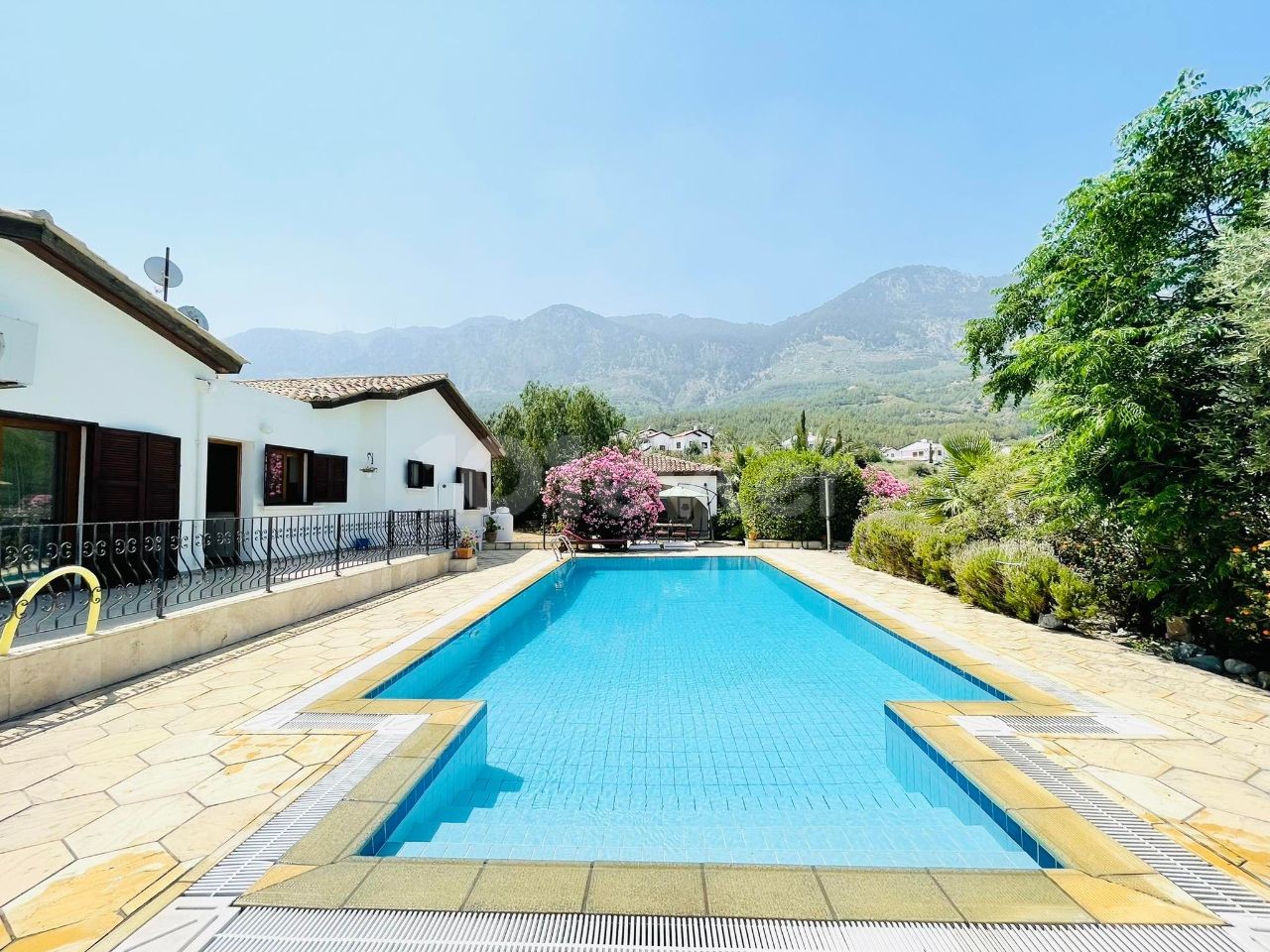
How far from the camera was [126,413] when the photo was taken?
8.43 meters

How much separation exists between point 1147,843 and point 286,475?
1480 cm

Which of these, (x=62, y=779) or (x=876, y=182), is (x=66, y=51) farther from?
(x=876, y=182)

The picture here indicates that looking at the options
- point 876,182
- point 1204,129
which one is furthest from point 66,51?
point 876,182

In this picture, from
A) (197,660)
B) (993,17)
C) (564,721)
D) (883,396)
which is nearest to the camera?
(564,721)

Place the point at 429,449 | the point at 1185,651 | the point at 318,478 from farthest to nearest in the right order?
the point at 429,449, the point at 318,478, the point at 1185,651

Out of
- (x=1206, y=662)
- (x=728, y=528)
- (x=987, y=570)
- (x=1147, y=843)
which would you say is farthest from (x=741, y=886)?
(x=728, y=528)

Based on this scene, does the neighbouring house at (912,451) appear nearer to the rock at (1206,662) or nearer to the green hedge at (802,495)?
the green hedge at (802,495)

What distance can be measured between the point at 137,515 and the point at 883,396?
148220 millimetres

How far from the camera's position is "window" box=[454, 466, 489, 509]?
2053 cm

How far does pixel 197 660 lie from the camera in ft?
21.2

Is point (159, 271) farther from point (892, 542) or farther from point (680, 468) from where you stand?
point (680, 468)

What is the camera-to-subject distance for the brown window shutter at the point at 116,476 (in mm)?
7836

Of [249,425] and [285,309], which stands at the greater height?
[285,309]

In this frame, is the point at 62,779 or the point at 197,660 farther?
the point at 197,660
